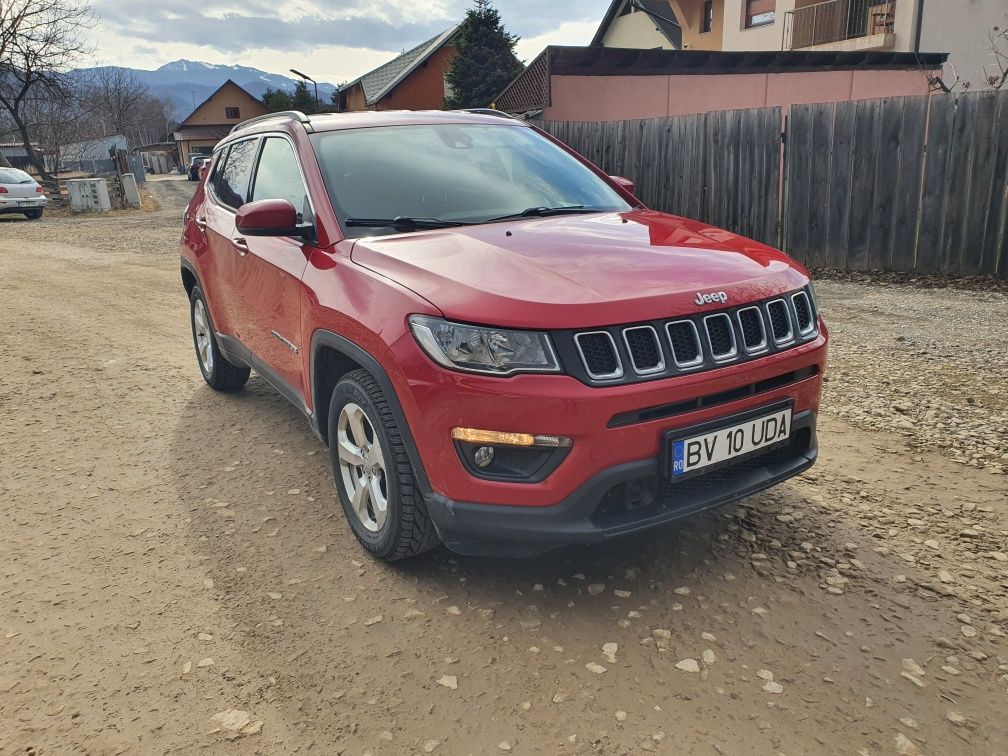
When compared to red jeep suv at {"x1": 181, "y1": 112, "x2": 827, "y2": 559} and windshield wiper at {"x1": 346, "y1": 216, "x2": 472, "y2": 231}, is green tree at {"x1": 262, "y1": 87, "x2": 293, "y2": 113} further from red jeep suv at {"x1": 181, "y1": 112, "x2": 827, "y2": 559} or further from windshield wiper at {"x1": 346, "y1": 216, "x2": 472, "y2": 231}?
windshield wiper at {"x1": 346, "y1": 216, "x2": 472, "y2": 231}

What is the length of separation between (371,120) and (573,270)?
1858 millimetres

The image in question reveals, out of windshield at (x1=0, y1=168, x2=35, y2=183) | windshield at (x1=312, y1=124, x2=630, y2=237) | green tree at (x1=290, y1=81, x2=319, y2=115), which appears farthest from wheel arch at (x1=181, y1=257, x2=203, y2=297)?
green tree at (x1=290, y1=81, x2=319, y2=115)

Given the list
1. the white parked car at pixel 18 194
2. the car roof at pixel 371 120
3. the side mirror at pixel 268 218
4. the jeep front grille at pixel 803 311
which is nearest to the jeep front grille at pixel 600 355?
the jeep front grille at pixel 803 311

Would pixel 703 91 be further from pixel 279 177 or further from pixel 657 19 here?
pixel 657 19

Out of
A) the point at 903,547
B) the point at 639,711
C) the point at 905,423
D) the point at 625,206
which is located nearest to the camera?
the point at 639,711

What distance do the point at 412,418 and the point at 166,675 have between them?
1.16m

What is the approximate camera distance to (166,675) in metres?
2.55

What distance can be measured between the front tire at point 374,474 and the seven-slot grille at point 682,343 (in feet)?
2.49

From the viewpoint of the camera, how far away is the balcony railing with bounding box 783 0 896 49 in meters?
23.0

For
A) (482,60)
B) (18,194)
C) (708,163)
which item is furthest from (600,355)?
(482,60)

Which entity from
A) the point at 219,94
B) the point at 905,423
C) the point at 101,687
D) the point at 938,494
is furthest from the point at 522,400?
the point at 219,94

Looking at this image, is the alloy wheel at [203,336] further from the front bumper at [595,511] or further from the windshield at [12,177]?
the windshield at [12,177]

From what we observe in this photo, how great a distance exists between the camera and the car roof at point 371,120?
389 centimetres

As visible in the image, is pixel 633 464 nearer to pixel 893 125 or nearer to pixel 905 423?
pixel 905 423
